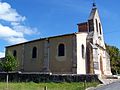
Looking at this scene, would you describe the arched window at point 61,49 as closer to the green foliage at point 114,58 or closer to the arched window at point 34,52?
the arched window at point 34,52

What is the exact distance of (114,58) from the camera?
2179 inches

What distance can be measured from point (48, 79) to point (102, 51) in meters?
14.0

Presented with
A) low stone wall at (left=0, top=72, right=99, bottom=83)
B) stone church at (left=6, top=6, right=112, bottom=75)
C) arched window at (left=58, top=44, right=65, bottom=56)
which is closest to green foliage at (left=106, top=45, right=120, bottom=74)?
stone church at (left=6, top=6, right=112, bottom=75)

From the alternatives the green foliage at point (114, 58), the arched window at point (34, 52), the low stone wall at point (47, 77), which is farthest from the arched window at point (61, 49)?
the green foliage at point (114, 58)

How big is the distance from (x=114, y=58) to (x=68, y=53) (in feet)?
81.8

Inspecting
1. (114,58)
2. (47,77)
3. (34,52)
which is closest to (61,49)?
(34,52)

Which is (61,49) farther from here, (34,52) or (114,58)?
(114,58)

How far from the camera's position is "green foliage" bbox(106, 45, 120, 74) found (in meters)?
53.2

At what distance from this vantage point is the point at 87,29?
125 ft

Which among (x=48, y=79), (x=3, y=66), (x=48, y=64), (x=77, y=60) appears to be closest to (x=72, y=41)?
(x=77, y=60)

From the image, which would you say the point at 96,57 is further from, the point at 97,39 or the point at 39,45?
the point at 39,45

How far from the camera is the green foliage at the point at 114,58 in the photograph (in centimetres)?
5323

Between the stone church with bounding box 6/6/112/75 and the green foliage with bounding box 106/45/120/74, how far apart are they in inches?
550

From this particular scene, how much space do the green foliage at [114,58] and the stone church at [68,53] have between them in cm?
1398
